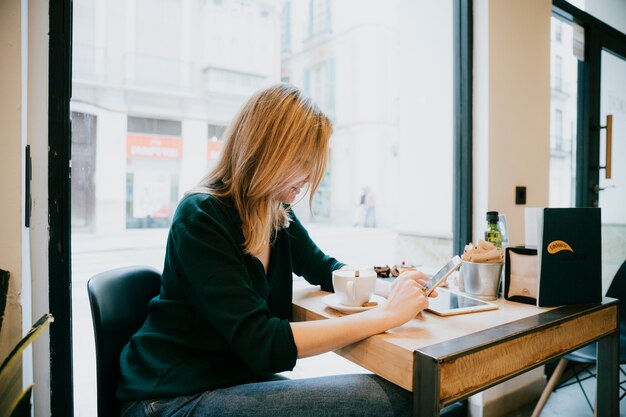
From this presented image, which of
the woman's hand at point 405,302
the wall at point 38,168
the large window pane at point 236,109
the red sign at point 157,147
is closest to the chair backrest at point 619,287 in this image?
the large window pane at point 236,109

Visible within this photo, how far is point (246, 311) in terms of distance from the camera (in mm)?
775

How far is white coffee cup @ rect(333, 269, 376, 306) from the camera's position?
3.16ft

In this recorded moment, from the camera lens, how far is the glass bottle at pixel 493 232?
4.19 ft

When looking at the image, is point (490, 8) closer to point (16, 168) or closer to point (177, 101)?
point (16, 168)

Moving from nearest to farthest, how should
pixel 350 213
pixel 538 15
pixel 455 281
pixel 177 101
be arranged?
1. pixel 455 281
2. pixel 538 15
3. pixel 177 101
4. pixel 350 213

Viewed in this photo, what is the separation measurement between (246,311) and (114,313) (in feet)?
1.41

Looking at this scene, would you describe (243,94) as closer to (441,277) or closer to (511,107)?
(511,107)

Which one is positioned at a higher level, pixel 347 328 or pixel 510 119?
pixel 510 119

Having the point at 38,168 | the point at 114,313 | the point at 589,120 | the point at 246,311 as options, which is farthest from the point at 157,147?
the point at 246,311

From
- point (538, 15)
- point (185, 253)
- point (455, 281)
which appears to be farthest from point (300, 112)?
point (538, 15)

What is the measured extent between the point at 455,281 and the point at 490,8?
1366 millimetres

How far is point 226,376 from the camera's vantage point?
0.90 meters

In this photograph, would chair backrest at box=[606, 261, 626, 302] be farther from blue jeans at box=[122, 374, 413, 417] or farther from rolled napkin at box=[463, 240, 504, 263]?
blue jeans at box=[122, 374, 413, 417]

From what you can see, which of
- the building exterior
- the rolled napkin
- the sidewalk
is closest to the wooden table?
the rolled napkin
